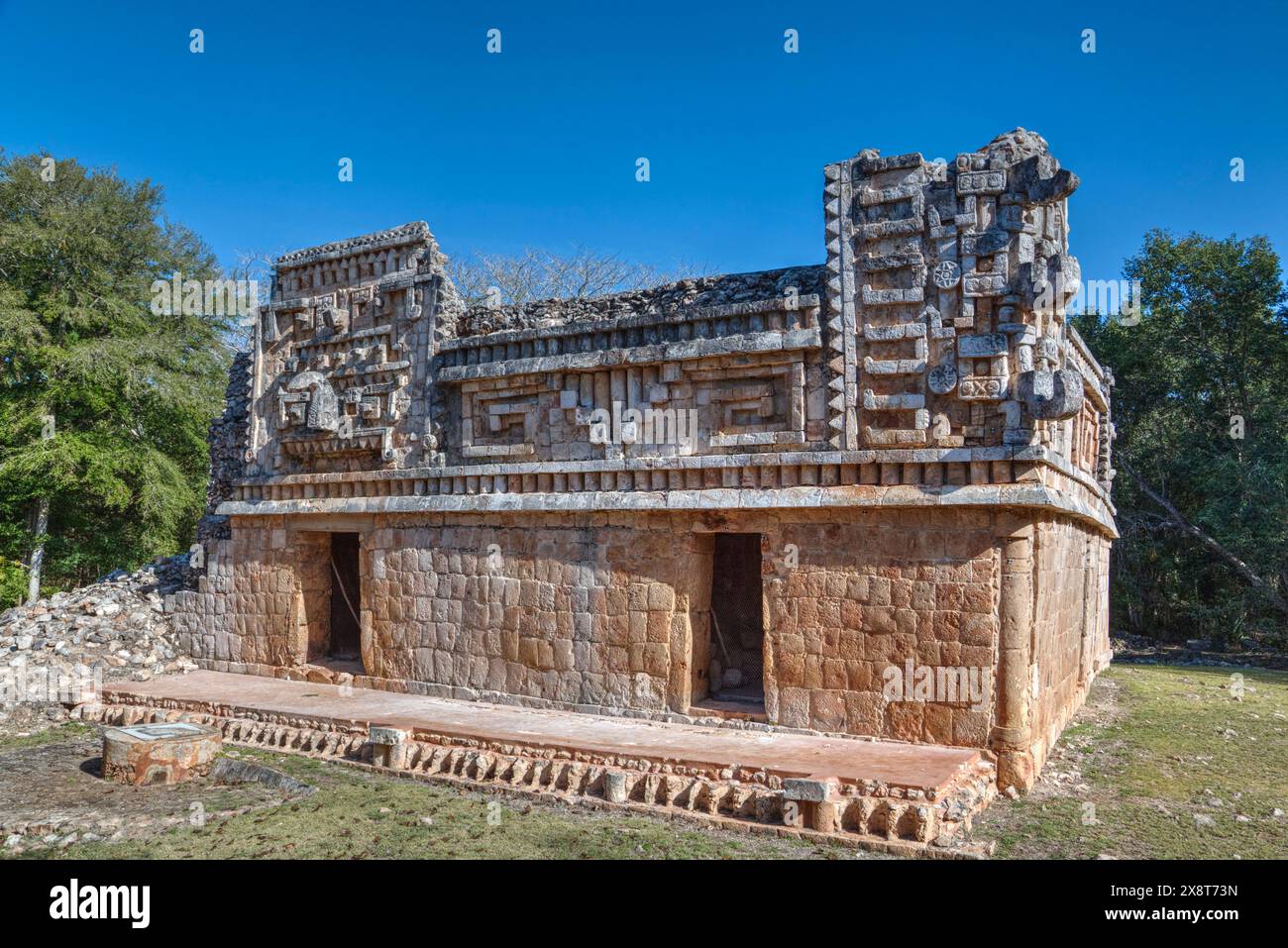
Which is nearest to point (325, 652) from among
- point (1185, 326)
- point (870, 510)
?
point (870, 510)

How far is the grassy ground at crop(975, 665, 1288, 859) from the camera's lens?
21.4 feet

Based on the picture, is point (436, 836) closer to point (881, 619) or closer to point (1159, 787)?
point (881, 619)

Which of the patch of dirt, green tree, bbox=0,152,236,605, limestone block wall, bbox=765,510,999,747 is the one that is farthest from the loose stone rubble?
limestone block wall, bbox=765,510,999,747

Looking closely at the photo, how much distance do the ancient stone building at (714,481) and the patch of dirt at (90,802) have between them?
2902 mm

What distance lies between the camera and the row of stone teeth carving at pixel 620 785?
6.38m

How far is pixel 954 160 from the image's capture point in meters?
8.00

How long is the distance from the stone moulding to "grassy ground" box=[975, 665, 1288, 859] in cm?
53

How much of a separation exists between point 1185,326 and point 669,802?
732 inches

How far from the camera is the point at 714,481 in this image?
28.9 ft

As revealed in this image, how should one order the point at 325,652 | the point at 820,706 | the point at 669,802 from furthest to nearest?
the point at 325,652, the point at 820,706, the point at 669,802

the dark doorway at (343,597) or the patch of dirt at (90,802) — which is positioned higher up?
the dark doorway at (343,597)

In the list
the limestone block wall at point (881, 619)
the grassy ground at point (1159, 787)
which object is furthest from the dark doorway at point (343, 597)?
the grassy ground at point (1159, 787)

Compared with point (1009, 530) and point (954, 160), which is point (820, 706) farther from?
point (954, 160)

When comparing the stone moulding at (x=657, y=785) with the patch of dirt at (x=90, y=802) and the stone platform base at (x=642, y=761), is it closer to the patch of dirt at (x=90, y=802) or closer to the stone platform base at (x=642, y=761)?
the stone platform base at (x=642, y=761)
